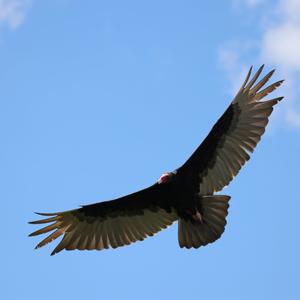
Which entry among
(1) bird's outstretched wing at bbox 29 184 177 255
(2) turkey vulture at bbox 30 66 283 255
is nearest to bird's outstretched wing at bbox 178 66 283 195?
(2) turkey vulture at bbox 30 66 283 255

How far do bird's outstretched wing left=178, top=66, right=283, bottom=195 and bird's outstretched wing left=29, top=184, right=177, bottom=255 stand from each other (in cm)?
57

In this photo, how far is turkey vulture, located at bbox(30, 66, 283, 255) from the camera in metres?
7.69

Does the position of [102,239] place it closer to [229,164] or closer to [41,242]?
[41,242]

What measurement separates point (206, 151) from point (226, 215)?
81 centimetres

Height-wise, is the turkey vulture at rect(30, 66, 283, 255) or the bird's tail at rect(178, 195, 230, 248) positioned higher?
the turkey vulture at rect(30, 66, 283, 255)

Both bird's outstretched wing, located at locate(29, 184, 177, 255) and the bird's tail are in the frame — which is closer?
the bird's tail

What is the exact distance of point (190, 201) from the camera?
773cm

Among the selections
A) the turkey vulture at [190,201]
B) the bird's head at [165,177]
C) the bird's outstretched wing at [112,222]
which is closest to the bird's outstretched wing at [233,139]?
the turkey vulture at [190,201]

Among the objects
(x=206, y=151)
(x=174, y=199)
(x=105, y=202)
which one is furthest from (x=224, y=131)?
(x=105, y=202)

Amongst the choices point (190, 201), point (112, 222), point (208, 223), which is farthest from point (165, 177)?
point (112, 222)

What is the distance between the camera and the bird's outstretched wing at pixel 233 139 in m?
7.89

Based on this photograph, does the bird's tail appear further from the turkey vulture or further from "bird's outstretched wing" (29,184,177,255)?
"bird's outstretched wing" (29,184,177,255)

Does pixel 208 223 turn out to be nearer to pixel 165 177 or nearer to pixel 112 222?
pixel 165 177

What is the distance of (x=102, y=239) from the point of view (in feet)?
27.2
